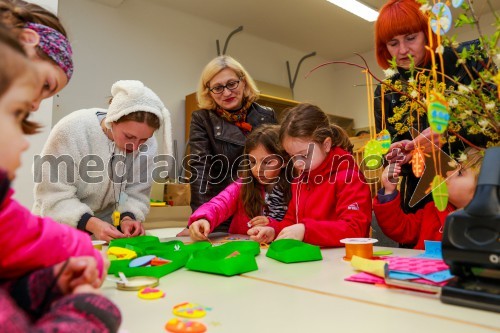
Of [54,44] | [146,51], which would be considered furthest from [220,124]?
[146,51]

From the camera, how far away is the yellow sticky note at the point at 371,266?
724 mm

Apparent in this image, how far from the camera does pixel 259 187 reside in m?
1.69

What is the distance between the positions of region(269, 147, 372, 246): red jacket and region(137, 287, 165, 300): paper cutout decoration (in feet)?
2.00

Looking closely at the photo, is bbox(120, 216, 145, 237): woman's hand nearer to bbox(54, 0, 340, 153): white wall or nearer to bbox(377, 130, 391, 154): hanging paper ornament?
bbox(377, 130, 391, 154): hanging paper ornament

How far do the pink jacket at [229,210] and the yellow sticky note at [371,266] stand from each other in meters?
0.78

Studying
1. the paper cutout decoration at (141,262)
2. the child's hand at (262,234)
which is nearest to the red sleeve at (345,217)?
the child's hand at (262,234)

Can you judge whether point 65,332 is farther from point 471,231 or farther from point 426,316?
point 471,231

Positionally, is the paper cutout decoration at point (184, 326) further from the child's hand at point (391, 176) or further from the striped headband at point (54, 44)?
the child's hand at point (391, 176)

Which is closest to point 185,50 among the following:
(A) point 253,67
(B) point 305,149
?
(A) point 253,67

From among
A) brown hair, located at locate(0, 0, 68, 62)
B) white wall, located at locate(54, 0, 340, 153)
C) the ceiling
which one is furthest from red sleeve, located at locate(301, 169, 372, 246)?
the ceiling

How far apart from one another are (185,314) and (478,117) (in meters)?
0.60

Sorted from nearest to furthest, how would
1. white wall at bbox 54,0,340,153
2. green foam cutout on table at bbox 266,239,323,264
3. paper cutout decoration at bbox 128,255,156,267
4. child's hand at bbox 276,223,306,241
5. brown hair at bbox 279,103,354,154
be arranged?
1. paper cutout decoration at bbox 128,255,156,267
2. green foam cutout on table at bbox 266,239,323,264
3. child's hand at bbox 276,223,306,241
4. brown hair at bbox 279,103,354,154
5. white wall at bbox 54,0,340,153

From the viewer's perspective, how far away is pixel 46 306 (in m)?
0.43

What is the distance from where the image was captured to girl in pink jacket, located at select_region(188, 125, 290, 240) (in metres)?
1.63
